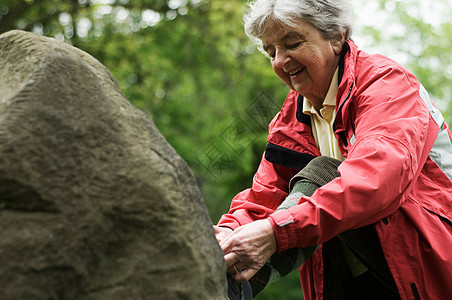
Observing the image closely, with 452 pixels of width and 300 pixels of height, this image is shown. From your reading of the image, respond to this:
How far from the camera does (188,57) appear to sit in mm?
10539

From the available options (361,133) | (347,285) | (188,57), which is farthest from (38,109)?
(188,57)

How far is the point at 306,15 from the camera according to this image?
2686 mm

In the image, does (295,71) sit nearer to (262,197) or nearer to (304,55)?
(304,55)

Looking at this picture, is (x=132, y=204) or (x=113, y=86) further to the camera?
(x=113, y=86)

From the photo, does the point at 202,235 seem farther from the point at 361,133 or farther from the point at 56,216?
the point at 361,133

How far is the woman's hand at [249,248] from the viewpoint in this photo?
7.04 feet

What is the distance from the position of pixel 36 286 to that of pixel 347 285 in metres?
1.64

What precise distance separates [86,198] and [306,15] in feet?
4.87

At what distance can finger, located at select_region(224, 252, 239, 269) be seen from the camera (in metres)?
2.13

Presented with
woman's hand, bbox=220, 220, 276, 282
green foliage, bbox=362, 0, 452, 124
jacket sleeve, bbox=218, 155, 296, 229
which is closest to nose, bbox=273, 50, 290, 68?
jacket sleeve, bbox=218, 155, 296, 229

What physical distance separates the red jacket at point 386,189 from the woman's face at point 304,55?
0.09 m

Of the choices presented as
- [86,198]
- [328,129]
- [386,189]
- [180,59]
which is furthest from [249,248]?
[180,59]

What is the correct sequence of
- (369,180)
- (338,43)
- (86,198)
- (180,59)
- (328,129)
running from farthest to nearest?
1. (180,59)
2. (328,129)
3. (338,43)
4. (369,180)
5. (86,198)

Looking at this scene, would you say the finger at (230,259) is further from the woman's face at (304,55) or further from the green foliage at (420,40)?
the green foliage at (420,40)
